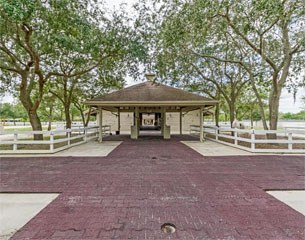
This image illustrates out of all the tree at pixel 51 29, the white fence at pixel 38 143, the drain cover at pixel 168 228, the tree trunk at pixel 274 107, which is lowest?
the drain cover at pixel 168 228

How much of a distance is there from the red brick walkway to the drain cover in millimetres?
66

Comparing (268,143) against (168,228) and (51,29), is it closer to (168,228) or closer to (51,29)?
(168,228)

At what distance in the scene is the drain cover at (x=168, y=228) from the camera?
2.79 meters

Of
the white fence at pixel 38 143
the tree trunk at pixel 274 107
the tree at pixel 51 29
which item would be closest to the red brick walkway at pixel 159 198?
the white fence at pixel 38 143

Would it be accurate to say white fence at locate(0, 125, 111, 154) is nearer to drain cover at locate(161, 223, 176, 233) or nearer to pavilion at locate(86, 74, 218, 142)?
pavilion at locate(86, 74, 218, 142)

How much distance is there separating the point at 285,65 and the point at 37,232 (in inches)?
436

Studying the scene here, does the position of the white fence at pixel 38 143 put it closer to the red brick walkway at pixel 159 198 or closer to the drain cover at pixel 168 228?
the red brick walkway at pixel 159 198

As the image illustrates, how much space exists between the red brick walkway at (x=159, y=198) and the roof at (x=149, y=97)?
5574 millimetres

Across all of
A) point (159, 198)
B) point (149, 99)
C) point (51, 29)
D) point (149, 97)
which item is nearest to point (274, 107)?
point (149, 99)

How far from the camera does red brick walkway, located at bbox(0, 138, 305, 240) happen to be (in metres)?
2.81

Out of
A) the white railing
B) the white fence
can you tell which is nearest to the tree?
the white fence

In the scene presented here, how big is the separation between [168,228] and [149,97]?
10.5 metres

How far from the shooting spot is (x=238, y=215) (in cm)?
325

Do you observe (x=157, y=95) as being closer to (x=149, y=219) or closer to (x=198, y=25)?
(x=198, y=25)
